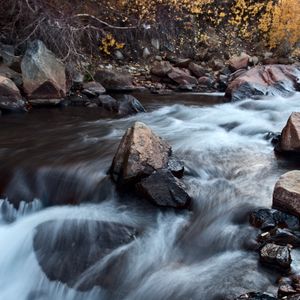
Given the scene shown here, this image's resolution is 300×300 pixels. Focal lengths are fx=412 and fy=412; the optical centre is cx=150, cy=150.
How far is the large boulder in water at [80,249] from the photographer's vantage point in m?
3.47

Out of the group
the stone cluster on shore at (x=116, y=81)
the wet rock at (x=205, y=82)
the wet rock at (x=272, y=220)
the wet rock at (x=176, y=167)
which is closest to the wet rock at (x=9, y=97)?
the stone cluster on shore at (x=116, y=81)

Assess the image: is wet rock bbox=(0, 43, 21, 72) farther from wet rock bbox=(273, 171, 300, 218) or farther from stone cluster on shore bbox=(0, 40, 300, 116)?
wet rock bbox=(273, 171, 300, 218)

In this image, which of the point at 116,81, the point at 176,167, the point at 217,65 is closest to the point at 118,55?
the point at 116,81

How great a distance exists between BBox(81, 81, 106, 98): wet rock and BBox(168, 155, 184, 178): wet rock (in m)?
4.15

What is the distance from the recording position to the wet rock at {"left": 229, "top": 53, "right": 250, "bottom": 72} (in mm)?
11633

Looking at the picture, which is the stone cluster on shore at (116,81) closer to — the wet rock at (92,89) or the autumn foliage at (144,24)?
→ the wet rock at (92,89)

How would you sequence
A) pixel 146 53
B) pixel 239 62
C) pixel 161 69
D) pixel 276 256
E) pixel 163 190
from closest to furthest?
pixel 276 256, pixel 163 190, pixel 161 69, pixel 146 53, pixel 239 62

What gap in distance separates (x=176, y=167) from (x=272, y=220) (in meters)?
1.30

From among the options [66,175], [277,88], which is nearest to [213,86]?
[277,88]

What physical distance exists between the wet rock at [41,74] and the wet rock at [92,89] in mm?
536

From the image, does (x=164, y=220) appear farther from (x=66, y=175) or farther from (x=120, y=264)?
(x=66, y=175)

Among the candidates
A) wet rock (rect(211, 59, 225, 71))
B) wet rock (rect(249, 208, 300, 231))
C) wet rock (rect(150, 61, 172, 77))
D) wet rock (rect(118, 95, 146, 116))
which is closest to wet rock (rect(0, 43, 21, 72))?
wet rock (rect(118, 95, 146, 116))

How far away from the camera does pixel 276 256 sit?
3168 millimetres

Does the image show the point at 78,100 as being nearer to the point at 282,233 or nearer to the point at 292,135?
the point at 292,135
